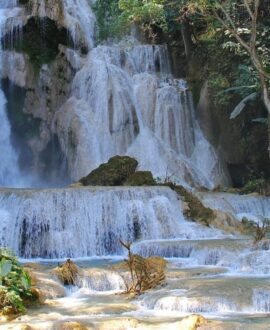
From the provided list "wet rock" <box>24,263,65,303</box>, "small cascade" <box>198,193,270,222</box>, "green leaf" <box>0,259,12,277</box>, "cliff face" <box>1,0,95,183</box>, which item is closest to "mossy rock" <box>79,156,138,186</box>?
"small cascade" <box>198,193,270,222</box>

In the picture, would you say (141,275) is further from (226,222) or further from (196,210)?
(226,222)

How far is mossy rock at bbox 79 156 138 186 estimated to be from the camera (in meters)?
18.0

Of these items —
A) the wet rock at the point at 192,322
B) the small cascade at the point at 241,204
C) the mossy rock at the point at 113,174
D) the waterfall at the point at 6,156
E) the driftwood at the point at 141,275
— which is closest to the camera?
the wet rock at the point at 192,322

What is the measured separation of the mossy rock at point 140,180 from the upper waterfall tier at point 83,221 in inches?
71.4

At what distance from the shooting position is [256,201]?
18422 millimetres

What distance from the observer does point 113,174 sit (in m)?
18.1

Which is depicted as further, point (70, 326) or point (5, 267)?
point (5, 267)

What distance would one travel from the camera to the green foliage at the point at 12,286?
26.9ft

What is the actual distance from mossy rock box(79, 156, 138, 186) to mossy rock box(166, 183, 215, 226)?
2.13 meters

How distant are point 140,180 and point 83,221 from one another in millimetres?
3421

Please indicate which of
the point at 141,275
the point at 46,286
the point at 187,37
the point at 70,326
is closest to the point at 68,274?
the point at 46,286

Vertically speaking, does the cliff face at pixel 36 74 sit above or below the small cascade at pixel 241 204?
above

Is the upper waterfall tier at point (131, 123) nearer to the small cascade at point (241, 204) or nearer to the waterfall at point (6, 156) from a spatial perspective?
the waterfall at point (6, 156)

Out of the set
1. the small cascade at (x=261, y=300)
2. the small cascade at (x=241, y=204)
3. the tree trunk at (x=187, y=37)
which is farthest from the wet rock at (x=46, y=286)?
the tree trunk at (x=187, y=37)
